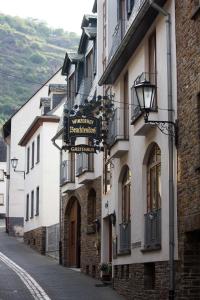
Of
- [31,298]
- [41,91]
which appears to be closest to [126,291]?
[31,298]

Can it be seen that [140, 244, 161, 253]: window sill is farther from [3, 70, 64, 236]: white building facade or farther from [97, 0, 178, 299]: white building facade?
[3, 70, 64, 236]: white building facade

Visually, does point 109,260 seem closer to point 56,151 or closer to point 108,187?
point 108,187

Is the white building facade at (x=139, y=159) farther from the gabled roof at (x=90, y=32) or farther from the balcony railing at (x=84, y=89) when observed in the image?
the balcony railing at (x=84, y=89)

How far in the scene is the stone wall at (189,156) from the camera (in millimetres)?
16094

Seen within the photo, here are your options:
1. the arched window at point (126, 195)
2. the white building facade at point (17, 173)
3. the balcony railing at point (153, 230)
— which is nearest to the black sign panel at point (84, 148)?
the arched window at point (126, 195)

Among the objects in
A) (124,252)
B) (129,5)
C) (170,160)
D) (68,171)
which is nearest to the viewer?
(170,160)

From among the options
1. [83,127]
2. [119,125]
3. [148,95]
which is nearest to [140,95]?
[148,95]

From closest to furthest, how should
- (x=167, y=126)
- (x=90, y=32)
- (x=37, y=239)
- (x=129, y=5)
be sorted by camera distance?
1. (x=167, y=126)
2. (x=129, y=5)
3. (x=90, y=32)
4. (x=37, y=239)

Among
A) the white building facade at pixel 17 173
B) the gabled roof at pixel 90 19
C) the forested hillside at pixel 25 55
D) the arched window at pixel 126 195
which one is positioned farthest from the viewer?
the forested hillside at pixel 25 55

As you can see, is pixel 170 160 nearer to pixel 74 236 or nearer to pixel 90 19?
pixel 90 19

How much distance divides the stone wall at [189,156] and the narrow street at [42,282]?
5500 mm

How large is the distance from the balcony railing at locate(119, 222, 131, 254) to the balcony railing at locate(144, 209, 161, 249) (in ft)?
6.87

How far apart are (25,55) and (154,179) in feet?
298

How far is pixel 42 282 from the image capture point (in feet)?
83.5
